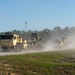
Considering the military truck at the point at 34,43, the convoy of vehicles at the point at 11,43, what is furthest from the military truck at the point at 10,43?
the military truck at the point at 34,43

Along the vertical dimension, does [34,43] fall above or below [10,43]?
above

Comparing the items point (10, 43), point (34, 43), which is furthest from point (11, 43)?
point (34, 43)

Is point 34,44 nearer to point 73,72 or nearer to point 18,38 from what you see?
point 18,38

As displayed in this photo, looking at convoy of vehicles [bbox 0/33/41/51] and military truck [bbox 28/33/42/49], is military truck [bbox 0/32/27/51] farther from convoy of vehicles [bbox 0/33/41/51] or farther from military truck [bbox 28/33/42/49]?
military truck [bbox 28/33/42/49]

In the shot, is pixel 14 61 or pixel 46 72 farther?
pixel 14 61

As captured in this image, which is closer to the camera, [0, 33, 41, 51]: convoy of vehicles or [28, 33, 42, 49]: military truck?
[0, 33, 41, 51]: convoy of vehicles

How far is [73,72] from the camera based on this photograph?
22.9 meters

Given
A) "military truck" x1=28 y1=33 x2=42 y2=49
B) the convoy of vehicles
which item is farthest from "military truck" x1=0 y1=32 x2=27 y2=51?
"military truck" x1=28 y1=33 x2=42 y2=49

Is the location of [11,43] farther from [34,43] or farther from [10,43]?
[34,43]

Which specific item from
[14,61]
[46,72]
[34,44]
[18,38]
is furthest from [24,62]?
[34,44]

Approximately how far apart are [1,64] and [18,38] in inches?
1086

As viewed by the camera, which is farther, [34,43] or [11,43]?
[34,43]

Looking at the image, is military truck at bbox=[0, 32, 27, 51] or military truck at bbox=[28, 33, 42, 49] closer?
military truck at bbox=[0, 32, 27, 51]

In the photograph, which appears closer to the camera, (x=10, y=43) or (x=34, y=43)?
(x=10, y=43)
